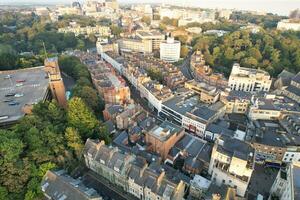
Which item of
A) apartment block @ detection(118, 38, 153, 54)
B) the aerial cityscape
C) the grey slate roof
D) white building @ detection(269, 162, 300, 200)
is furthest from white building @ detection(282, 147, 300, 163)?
apartment block @ detection(118, 38, 153, 54)

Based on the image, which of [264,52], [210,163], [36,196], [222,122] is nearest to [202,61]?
[264,52]

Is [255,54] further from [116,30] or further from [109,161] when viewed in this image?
[116,30]

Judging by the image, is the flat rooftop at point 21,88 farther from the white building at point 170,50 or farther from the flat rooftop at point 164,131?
the white building at point 170,50

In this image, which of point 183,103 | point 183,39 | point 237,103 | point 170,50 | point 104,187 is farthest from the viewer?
point 183,39

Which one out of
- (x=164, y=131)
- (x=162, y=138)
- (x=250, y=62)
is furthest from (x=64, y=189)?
(x=250, y=62)

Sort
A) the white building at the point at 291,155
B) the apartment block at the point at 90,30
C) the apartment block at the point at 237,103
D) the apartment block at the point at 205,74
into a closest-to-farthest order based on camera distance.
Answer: the white building at the point at 291,155, the apartment block at the point at 237,103, the apartment block at the point at 205,74, the apartment block at the point at 90,30

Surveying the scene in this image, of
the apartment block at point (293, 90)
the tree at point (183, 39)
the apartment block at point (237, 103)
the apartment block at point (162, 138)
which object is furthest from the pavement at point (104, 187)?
the tree at point (183, 39)

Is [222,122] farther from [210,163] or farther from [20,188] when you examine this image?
[20,188]
